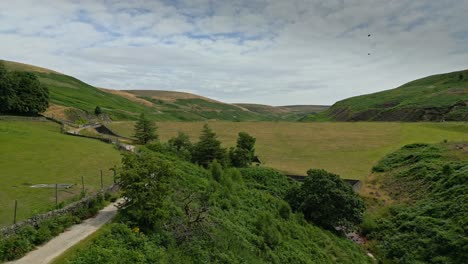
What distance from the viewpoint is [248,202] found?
3734 centimetres

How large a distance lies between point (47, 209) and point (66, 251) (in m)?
6.32

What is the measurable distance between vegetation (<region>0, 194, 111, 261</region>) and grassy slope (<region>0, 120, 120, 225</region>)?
2.40m

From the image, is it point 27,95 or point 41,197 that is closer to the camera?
point 41,197

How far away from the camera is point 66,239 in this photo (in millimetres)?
19891

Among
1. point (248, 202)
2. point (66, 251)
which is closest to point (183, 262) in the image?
point (66, 251)

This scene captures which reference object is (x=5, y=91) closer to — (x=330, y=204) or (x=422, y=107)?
(x=330, y=204)

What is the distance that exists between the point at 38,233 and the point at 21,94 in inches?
2607

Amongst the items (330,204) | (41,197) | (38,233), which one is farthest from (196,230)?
(330,204)

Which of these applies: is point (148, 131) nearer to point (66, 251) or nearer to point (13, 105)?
point (13, 105)

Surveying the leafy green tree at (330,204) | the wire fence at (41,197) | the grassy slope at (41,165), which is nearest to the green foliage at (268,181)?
the leafy green tree at (330,204)

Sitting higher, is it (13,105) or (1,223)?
(13,105)

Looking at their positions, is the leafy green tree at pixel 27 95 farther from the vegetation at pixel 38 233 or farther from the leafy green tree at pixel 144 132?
the vegetation at pixel 38 233

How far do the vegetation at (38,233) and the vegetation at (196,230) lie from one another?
3267 mm

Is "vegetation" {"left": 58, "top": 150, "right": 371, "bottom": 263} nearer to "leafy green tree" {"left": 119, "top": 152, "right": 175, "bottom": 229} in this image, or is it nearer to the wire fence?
"leafy green tree" {"left": 119, "top": 152, "right": 175, "bottom": 229}
